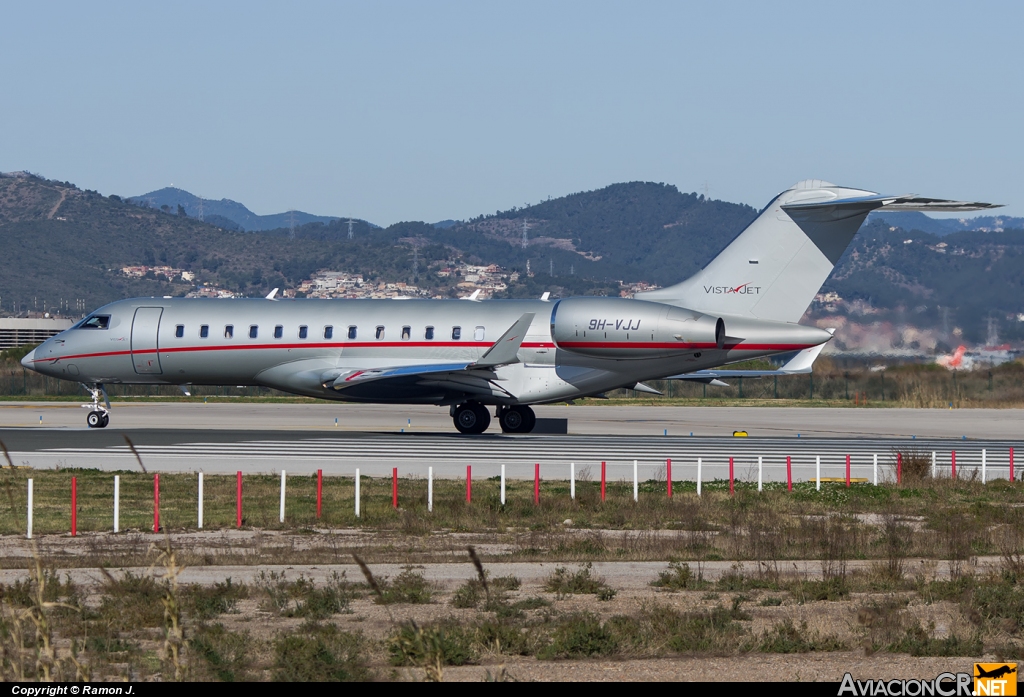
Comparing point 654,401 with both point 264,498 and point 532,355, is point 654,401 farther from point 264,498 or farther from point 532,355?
point 264,498

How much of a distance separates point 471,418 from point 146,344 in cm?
1045

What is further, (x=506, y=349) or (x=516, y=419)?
(x=516, y=419)

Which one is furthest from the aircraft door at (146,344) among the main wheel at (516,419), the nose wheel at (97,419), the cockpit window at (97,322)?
the main wheel at (516,419)

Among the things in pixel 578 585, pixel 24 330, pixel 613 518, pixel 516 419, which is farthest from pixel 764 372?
pixel 24 330

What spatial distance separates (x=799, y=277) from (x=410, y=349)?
37.4 feet

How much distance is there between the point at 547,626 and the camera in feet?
38.7

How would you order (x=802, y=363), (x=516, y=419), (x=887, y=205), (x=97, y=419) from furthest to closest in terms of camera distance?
(x=802, y=363), (x=97, y=419), (x=516, y=419), (x=887, y=205)

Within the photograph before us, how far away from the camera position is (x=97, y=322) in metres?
39.5

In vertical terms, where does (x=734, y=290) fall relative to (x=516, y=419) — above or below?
above

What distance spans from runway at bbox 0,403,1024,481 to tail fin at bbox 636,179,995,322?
3986 mm

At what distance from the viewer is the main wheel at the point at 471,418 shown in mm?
36906

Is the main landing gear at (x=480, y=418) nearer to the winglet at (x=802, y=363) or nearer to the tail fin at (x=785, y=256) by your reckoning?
the tail fin at (x=785, y=256)

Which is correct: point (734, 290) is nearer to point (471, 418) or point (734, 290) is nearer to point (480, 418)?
point (480, 418)

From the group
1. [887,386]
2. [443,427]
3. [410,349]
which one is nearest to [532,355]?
[410,349]
